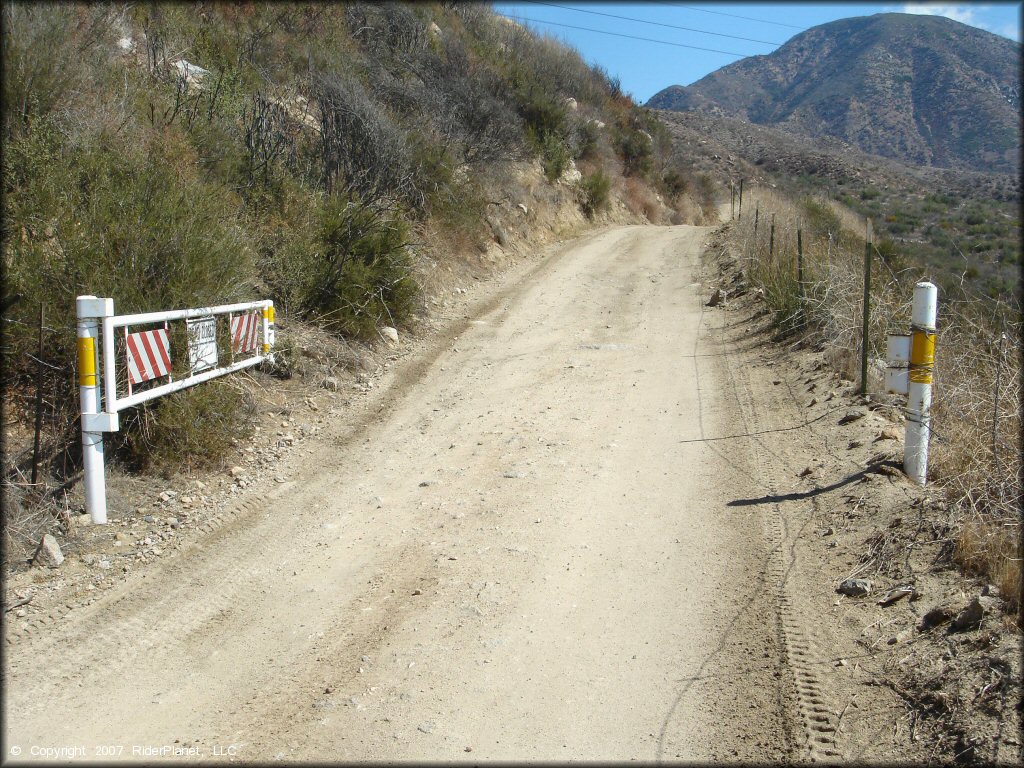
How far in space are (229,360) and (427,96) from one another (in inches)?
529

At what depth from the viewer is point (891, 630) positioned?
3.92m

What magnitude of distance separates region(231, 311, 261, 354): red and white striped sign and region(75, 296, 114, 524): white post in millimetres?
1924

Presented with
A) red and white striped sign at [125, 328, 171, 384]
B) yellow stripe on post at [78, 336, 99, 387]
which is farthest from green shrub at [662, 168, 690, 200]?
yellow stripe on post at [78, 336, 99, 387]

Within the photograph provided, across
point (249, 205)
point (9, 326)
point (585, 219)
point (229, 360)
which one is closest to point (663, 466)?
point (229, 360)

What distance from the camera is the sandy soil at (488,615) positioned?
133 inches

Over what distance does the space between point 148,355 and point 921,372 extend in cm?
562

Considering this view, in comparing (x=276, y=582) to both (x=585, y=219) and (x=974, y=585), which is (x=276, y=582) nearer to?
(x=974, y=585)

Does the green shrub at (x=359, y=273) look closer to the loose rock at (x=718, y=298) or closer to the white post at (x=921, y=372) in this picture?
the loose rock at (x=718, y=298)

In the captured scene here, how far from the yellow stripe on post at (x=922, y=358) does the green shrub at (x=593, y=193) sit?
2127 centimetres

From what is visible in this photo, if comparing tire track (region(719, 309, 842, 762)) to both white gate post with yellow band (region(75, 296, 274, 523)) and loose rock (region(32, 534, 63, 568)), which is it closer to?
loose rock (region(32, 534, 63, 568))

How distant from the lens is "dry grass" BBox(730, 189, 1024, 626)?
4176 mm

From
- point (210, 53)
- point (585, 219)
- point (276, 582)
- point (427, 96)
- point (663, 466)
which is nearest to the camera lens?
point (276, 582)

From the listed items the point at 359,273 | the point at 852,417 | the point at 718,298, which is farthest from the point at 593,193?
the point at 852,417

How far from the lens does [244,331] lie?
7.59 meters
